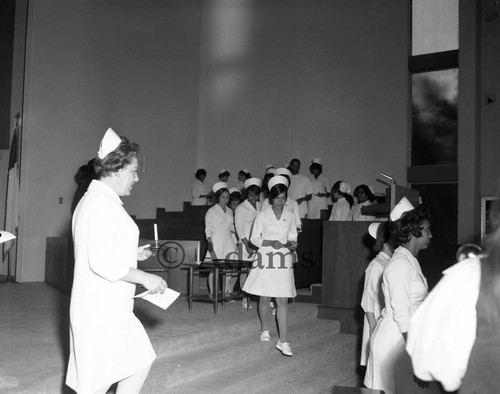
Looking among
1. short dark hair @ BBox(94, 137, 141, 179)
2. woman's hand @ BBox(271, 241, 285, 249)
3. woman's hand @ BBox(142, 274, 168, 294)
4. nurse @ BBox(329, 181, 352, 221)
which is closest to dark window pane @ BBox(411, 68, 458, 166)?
nurse @ BBox(329, 181, 352, 221)

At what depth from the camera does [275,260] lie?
5.55 m

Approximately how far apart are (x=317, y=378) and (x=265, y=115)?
30.9 ft

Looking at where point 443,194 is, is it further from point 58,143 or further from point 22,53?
point 22,53

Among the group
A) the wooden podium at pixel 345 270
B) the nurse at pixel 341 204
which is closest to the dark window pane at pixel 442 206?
the nurse at pixel 341 204

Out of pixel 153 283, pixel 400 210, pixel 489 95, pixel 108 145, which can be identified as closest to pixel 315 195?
pixel 489 95

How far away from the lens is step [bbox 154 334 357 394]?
4469mm

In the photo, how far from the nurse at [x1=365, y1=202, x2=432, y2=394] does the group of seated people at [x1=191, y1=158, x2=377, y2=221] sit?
14.8 feet

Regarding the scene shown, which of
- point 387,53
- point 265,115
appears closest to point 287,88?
point 265,115

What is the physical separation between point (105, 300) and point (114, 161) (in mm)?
626

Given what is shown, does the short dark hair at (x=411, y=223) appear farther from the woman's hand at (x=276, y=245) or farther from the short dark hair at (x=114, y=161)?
the woman's hand at (x=276, y=245)

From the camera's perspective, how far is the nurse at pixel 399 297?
3066 mm

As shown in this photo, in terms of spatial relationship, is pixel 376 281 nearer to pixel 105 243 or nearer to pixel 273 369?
pixel 273 369

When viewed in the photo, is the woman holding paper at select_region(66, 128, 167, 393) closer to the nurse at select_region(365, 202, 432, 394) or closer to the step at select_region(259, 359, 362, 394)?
the nurse at select_region(365, 202, 432, 394)

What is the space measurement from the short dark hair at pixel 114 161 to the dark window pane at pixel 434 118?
9.88 m
